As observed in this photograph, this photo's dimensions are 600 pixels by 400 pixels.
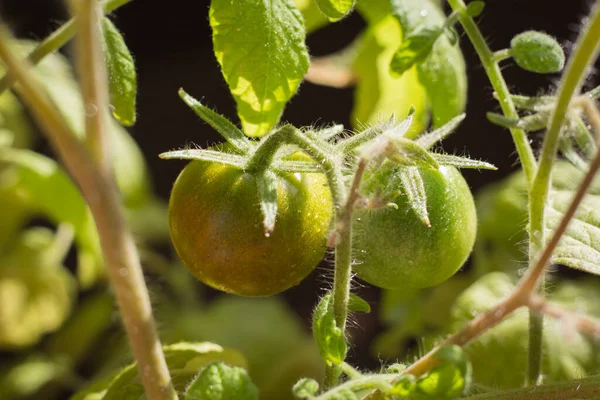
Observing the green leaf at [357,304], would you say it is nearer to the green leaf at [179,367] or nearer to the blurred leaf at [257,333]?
the green leaf at [179,367]

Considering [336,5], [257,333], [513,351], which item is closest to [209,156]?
[336,5]

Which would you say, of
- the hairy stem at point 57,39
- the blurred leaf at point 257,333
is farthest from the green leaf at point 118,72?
the blurred leaf at point 257,333

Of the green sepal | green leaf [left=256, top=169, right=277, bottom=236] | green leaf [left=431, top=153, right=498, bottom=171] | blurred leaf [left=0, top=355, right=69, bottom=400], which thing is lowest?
blurred leaf [left=0, top=355, right=69, bottom=400]

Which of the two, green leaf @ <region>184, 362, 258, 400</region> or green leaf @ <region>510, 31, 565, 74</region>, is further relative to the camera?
green leaf @ <region>510, 31, 565, 74</region>

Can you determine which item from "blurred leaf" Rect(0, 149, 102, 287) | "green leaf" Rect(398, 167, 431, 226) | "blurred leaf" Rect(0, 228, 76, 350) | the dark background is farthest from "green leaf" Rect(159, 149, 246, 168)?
the dark background

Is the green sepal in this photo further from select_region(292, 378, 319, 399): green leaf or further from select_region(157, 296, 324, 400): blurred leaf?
select_region(157, 296, 324, 400): blurred leaf

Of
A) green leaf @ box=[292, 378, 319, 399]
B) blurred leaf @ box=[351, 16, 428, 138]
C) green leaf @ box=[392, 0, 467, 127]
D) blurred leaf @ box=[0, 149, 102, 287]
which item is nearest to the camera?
green leaf @ box=[292, 378, 319, 399]

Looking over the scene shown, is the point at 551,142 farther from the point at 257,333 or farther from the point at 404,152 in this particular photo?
the point at 257,333

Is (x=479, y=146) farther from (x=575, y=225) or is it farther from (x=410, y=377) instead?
(x=410, y=377)
